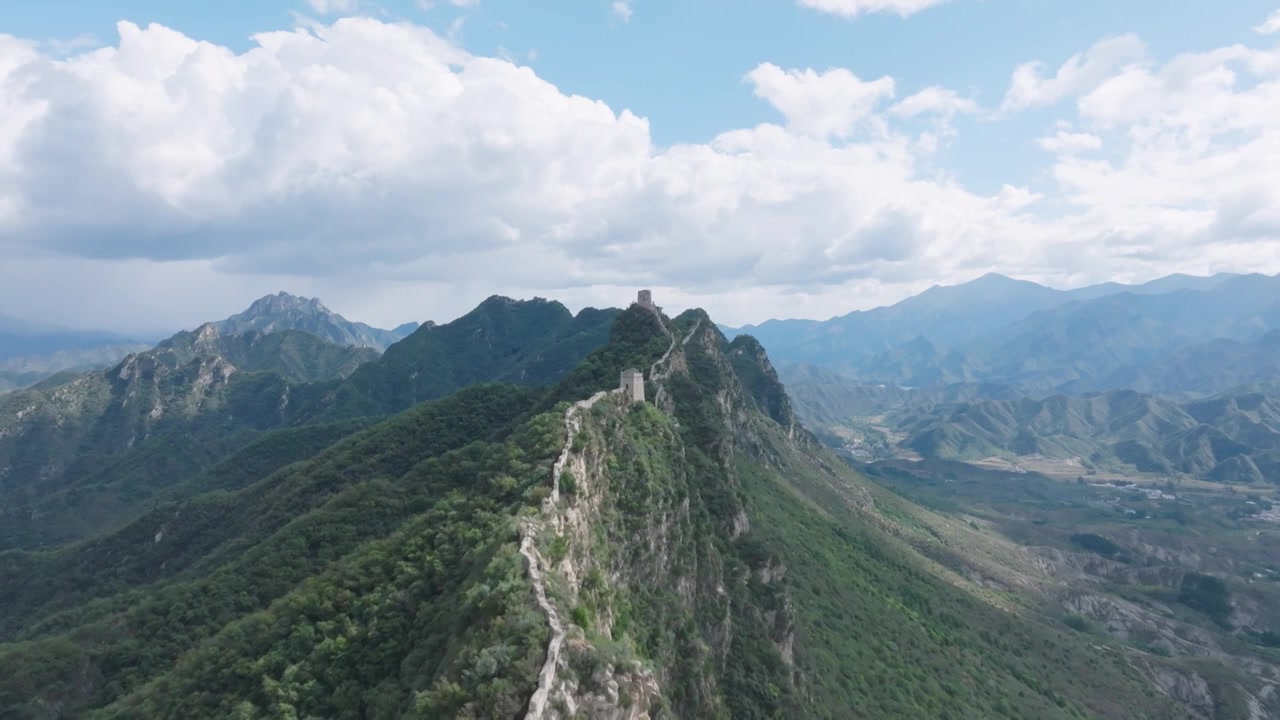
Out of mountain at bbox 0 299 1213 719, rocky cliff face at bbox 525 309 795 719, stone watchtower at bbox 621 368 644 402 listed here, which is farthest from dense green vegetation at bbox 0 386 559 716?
stone watchtower at bbox 621 368 644 402

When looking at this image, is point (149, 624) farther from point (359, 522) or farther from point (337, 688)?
point (337, 688)

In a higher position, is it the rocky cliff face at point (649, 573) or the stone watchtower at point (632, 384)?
the stone watchtower at point (632, 384)

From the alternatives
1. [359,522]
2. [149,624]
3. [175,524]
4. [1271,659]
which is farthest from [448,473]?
[1271,659]

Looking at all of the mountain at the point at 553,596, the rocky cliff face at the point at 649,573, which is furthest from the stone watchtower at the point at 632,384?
the rocky cliff face at the point at 649,573

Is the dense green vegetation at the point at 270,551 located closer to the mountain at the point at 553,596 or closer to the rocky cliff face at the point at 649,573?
the mountain at the point at 553,596

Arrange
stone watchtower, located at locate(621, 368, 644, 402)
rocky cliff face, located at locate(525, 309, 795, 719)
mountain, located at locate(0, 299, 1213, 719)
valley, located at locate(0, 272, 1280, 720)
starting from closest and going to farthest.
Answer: rocky cliff face, located at locate(525, 309, 795, 719) → mountain, located at locate(0, 299, 1213, 719) → valley, located at locate(0, 272, 1280, 720) → stone watchtower, located at locate(621, 368, 644, 402)

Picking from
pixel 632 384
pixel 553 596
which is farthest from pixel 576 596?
pixel 632 384

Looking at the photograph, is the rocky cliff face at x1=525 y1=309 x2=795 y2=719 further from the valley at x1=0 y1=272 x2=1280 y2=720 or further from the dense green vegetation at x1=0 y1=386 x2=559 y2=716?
the dense green vegetation at x1=0 y1=386 x2=559 y2=716

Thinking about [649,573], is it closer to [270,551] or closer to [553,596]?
[553,596]

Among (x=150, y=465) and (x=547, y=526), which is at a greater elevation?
(x=547, y=526)
